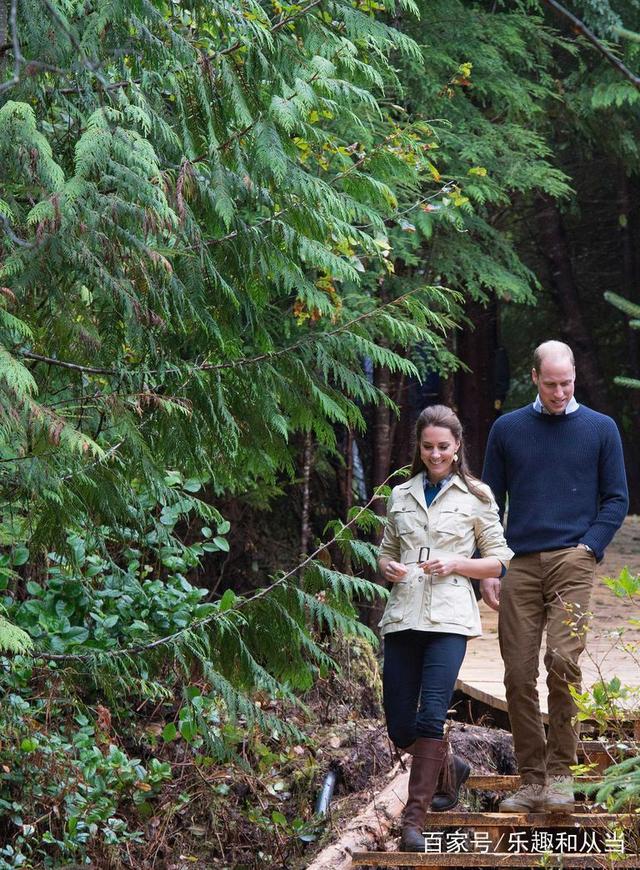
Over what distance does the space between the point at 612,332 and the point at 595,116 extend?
9929mm

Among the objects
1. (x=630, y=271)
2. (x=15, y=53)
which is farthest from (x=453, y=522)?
(x=630, y=271)

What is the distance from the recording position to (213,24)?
5625 millimetres

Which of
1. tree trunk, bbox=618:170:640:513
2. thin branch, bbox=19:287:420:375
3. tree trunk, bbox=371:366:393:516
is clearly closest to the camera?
thin branch, bbox=19:287:420:375

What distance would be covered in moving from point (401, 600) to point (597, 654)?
3269 millimetres

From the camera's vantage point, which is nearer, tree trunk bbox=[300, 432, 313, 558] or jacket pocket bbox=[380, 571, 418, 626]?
jacket pocket bbox=[380, 571, 418, 626]

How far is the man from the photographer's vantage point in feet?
17.1

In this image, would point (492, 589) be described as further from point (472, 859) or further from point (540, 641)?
point (472, 859)

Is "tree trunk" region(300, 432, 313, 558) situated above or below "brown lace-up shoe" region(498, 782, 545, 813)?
above

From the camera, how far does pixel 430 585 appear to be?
195 inches

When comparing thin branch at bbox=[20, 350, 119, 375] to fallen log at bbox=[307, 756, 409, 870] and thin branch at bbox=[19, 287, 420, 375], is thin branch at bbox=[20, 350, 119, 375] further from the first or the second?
fallen log at bbox=[307, 756, 409, 870]

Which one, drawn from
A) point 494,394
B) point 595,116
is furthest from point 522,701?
point 494,394

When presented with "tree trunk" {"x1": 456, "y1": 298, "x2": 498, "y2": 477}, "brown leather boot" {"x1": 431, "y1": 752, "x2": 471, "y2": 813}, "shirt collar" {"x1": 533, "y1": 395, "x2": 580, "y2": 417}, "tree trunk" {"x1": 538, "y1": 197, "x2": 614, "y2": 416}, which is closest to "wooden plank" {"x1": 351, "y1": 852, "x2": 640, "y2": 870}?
"brown leather boot" {"x1": 431, "y1": 752, "x2": 471, "y2": 813}

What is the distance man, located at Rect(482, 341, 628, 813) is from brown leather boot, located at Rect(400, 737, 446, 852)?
552 millimetres

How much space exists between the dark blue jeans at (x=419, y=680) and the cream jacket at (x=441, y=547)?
0.22ft
